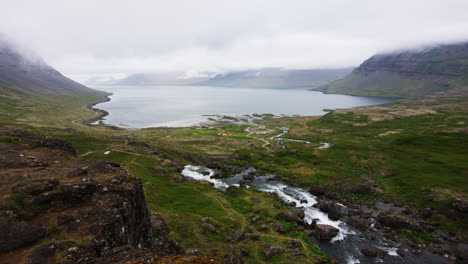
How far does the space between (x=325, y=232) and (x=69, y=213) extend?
4845 centimetres

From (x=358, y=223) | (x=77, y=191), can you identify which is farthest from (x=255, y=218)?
(x=77, y=191)

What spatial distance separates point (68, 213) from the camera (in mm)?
23453

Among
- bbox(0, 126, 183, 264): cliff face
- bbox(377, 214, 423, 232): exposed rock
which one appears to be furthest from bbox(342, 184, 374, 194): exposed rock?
bbox(0, 126, 183, 264): cliff face

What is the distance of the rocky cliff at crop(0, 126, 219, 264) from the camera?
1891 centimetres

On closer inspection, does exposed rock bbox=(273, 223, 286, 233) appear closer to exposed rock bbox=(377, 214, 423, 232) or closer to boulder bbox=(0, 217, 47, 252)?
exposed rock bbox=(377, 214, 423, 232)

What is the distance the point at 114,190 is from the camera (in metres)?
28.1

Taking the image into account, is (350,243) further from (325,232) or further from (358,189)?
(358,189)

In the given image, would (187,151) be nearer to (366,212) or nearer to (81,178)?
(366,212)

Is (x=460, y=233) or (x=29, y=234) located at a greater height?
(x=29, y=234)

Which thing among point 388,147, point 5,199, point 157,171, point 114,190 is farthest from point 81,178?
point 388,147

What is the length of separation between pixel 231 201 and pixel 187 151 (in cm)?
5698

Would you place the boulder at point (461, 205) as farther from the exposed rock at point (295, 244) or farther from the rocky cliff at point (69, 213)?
the rocky cliff at point (69, 213)

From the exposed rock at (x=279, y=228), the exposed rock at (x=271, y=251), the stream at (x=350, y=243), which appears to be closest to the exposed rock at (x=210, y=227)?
the exposed rock at (x=271, y=251)

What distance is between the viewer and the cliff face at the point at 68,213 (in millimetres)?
18922
